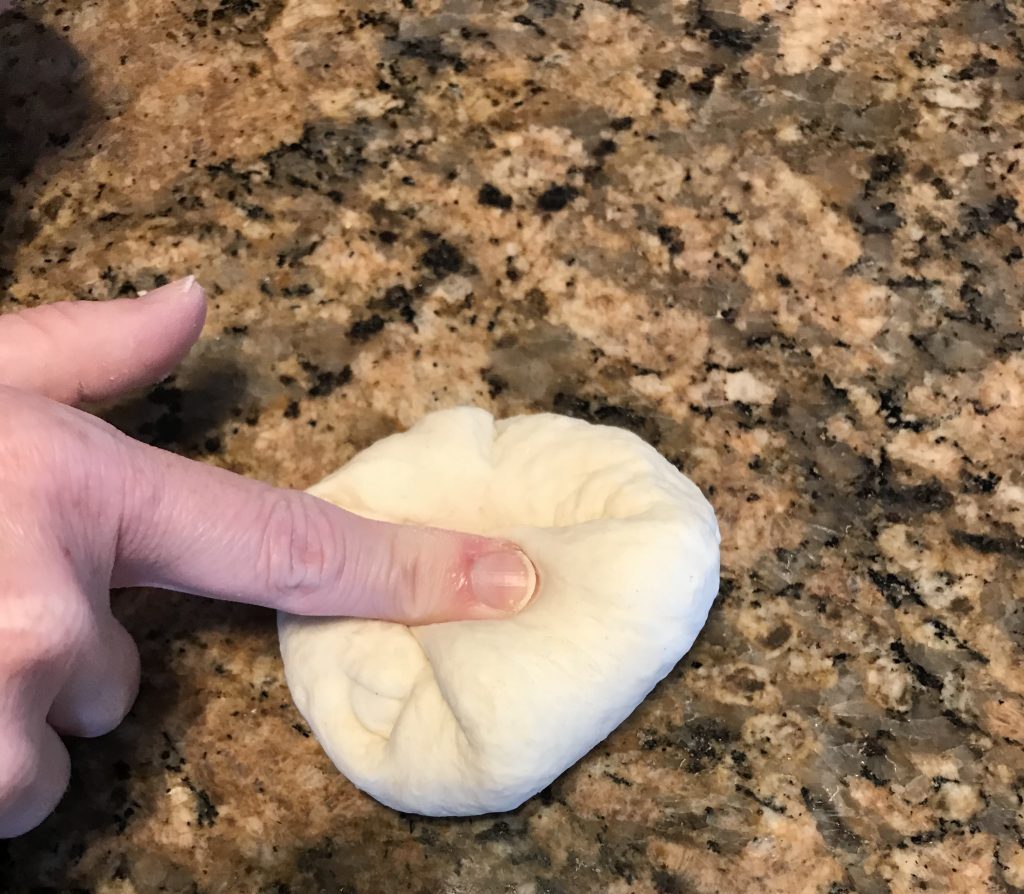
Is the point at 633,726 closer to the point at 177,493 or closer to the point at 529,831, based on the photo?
the point at 529,831

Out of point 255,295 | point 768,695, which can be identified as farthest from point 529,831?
point 255,295

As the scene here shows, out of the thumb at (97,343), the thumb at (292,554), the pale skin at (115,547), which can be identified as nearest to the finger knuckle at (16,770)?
the pale skin at (115,547)

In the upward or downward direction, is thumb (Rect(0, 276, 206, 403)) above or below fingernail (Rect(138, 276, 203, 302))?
below

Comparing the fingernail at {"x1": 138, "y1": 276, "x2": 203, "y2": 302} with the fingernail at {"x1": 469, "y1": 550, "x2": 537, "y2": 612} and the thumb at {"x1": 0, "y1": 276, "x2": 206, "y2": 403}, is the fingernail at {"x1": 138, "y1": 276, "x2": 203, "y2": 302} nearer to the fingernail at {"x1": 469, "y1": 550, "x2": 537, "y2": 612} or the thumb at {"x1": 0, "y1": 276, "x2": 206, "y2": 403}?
the thumb at {"x1": 0, "y1": 276, "x2": 206, "y2": 403}

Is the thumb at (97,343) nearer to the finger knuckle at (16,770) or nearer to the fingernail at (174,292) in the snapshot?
the fingernail at (174,292)

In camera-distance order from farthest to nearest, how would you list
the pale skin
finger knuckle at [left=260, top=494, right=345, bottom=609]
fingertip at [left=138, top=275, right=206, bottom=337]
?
fingertip at [left=138, top=275, right=206, bottom=337], finger knuckle at [left=260, top=494, right=345, bottom=609], the pale skin

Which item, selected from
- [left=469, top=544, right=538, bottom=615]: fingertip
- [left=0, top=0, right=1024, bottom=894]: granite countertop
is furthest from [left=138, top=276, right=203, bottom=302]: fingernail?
[left=469, top=544, right=538, bottom=615]: fingertip
